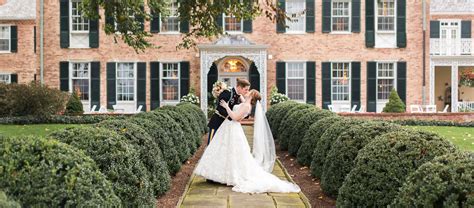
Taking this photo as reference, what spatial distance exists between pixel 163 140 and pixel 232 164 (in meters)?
1.11

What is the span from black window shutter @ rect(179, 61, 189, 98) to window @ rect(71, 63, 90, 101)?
13.7 ft

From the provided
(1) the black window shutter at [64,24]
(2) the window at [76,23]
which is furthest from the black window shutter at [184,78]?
(1) the black window shutter at [64,24]

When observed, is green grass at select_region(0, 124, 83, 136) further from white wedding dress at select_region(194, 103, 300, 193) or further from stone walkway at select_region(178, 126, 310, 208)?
stone walkway at select_region(178, 126, 310, 208)

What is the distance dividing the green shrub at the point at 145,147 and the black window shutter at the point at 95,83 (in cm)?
2072

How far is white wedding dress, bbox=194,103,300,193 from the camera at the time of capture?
9484 millimetres

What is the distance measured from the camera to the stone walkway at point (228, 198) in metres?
8.16

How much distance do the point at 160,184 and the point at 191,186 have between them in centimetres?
136

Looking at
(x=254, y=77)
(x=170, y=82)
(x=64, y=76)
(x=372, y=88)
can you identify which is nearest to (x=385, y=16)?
(x=372, y=88)

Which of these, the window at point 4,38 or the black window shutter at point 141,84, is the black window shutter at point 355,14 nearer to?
the black window shutter at point 141,84

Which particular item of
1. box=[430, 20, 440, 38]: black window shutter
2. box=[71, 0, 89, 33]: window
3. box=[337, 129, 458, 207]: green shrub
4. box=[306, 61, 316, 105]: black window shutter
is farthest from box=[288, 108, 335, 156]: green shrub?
box=[430, 20, 440, 38]: black window shutter

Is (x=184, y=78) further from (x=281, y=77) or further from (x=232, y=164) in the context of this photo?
(x=232, y=164)

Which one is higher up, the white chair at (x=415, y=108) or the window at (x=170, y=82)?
the window at (x=170, y=82)

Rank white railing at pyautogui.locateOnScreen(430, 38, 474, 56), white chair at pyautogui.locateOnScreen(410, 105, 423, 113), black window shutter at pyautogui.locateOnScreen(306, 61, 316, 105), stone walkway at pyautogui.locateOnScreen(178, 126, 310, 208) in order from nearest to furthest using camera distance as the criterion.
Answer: stone walkway at pyautogui.locateOnScreen(178, 126, 310, 208), white chair at pyautogui.locateOnScreen(410, 105, 423, 113), black window shutter at pyautogui.locateOnScreen(306, 61, 316, 105), white railing at pyautogui.locateOnScreen(430, 38, 474, 56)

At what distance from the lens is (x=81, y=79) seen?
1131 inches
